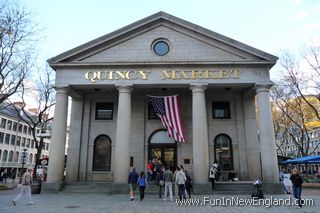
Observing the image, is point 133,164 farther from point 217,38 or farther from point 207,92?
point 217,38

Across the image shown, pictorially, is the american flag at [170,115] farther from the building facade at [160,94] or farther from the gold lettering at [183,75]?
the gold lettering at [183,75]

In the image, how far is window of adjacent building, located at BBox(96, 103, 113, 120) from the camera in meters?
24.8

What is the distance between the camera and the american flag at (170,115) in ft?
66.8

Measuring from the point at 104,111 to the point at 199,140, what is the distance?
9.74 metres

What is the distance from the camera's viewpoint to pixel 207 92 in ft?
80.9

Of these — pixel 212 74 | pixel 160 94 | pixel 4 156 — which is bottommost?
pixel 4 156

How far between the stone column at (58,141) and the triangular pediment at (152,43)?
2.89 meters

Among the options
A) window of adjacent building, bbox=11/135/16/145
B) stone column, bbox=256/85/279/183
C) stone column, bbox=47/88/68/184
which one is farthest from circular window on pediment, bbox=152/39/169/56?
window of adjacent building, bbox=11/135/16/145

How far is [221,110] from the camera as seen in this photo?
971 inches

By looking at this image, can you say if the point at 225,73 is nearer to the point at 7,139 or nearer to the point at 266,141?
the point at 266,141

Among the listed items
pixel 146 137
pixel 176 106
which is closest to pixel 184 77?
pixel 176 106

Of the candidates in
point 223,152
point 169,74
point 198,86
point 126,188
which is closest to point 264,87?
point 198,86

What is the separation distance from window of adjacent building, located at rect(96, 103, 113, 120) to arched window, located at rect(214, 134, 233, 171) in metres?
9.72

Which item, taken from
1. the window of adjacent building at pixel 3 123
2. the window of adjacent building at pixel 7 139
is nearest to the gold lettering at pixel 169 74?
the window of adjacent building at pixel 3 123
